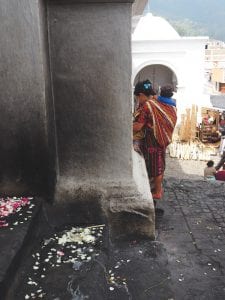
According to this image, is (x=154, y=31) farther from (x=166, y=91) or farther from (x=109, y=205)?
(x=109, y=205)

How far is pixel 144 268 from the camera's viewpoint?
9.39 feet

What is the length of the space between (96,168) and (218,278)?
4.32 ft

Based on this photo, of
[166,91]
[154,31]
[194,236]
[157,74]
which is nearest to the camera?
[194,236]

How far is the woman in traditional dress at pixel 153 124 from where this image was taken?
13.4 ft

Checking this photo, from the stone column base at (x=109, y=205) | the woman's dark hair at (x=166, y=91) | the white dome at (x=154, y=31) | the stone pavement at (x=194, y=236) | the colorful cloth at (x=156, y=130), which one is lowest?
the stone pavement at (x=194, y=236)

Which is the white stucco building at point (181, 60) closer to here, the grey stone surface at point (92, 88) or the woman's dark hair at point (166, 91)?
the woman's dark hair at point (166, 91)

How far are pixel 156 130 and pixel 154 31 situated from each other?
681 inches

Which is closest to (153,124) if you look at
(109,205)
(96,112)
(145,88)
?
(145,88)

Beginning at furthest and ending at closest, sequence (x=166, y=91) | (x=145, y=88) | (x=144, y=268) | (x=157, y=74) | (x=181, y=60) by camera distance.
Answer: (x=157, y=74) → (x=181, y=60) → (x=166, y=91) → (x=145, y=88) → (x=144, y=268)

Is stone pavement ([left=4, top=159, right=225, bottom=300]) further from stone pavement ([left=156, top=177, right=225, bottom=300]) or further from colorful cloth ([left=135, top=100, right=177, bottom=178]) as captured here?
colorful cloth ([left=135, top=100, right=177, bottom=178])

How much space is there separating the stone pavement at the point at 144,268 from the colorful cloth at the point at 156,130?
2.14 ft

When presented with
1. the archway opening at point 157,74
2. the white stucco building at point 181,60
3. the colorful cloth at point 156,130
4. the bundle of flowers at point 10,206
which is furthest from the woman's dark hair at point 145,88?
the archway opening at point 157,74

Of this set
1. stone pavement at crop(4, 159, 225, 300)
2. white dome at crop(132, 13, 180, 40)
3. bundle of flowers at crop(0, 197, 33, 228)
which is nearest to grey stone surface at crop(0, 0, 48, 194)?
bundle of flowers at crop(0, 197, 33, 228)

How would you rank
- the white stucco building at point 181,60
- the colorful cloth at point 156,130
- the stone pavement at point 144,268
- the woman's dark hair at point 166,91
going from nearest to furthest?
the stone pavement at point 144,268 < the colorful cloth at point 156,130 < the woman's dark hair at point 166,91 < the white stucco building at point 181,60
